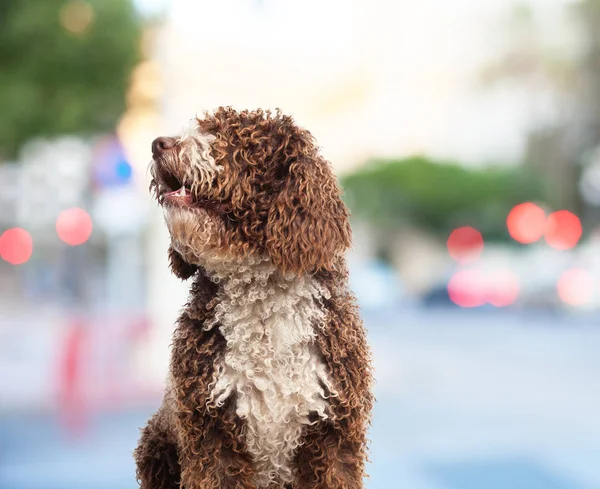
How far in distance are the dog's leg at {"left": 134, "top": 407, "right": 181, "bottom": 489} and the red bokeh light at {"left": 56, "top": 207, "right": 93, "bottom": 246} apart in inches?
255

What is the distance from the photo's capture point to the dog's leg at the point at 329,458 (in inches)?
54.9

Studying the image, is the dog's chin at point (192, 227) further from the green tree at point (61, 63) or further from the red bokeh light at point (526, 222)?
the red bokeh light at point (526, 222)

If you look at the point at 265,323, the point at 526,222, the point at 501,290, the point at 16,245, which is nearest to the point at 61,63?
the point at 501,290

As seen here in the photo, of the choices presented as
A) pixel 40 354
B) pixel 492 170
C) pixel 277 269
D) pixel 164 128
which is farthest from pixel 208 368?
pixel 492 170

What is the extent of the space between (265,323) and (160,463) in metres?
0.37

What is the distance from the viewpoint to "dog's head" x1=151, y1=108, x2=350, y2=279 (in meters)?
1.27

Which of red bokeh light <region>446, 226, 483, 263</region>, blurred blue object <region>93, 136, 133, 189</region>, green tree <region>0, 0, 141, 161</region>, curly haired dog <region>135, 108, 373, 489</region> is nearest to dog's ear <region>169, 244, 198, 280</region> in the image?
curly haired dog <region>135, 108, 373, 489</region>

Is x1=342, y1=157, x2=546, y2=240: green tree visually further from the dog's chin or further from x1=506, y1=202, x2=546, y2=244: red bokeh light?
the dog's chin

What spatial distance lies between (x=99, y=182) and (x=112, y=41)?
4.32 m

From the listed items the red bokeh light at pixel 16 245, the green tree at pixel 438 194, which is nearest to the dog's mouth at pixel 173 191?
the red bokeh light at pixel 16 245

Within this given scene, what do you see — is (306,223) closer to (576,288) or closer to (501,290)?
(576,288)

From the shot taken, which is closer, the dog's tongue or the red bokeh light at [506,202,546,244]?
the dog's tongue

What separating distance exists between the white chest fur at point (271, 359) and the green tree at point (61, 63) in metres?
7.14

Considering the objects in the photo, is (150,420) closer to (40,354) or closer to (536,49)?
(40,354)
